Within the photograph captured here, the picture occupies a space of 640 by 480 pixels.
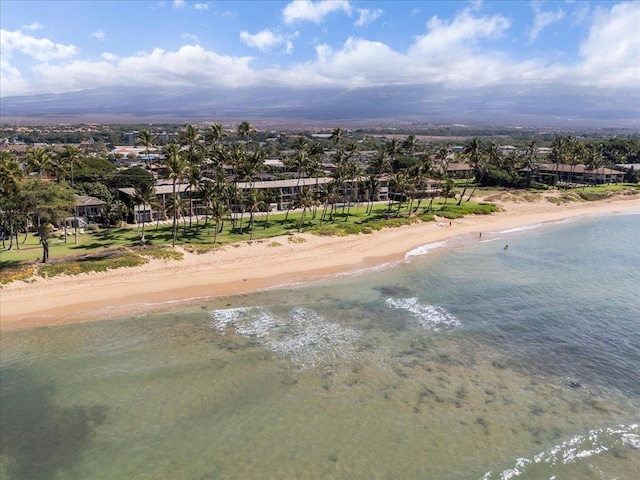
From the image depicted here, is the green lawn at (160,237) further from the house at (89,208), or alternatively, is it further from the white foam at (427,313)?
the white foam at (427,313)

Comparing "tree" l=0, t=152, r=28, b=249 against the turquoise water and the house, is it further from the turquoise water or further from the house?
the house

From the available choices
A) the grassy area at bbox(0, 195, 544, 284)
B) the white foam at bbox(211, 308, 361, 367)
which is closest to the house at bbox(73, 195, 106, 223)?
the grassy area at bbox(0, 195, 544, 284)

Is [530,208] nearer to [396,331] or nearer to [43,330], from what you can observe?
[396,331]

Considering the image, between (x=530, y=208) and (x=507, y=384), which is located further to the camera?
(x=530, y=208)

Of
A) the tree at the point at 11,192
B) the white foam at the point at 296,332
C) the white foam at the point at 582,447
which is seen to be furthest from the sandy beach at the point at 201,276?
the white foam at the point at 582,447

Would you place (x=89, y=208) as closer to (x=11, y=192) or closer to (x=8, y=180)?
(x=8, y=180)

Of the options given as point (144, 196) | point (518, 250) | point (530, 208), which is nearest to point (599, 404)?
point (518, 250)

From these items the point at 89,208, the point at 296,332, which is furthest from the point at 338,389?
the point at 89,208
